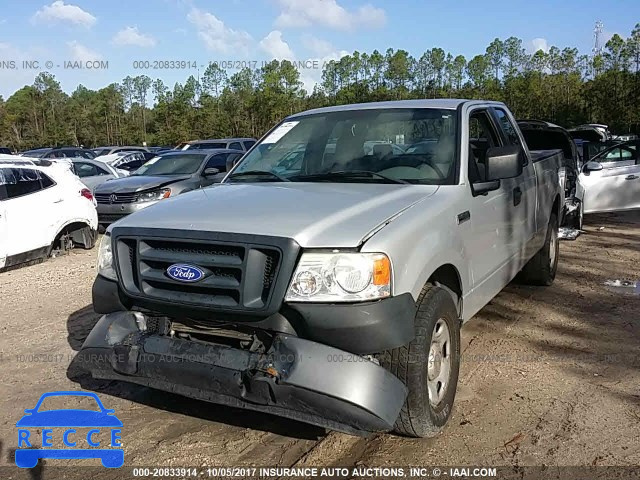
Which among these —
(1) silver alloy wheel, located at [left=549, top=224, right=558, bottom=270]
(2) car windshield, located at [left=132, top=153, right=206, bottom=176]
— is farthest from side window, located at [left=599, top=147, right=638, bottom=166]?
(2) car windshield, located at [left=132, top=153, right=206, bottom=176]

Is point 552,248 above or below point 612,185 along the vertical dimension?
below

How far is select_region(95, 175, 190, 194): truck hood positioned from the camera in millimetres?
10891

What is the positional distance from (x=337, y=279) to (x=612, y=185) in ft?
31.1

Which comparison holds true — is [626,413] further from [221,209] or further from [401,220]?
[221,209]

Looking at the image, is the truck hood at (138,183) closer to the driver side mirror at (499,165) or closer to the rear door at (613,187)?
the rear door at (613,187)

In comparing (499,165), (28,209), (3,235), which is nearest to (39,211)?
(28,209)

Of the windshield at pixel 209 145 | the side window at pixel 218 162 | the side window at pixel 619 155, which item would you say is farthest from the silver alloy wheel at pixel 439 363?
the windshield at pixel 209 145

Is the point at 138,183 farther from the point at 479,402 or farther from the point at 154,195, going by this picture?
the point at 479,402

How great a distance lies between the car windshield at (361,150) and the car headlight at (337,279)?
1.21m

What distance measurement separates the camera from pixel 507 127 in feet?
18.9

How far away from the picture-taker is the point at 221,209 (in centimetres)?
357

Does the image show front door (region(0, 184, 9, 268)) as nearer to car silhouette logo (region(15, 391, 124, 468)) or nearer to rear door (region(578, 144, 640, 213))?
car silhouette logo (region(15, 391, 124, 468))

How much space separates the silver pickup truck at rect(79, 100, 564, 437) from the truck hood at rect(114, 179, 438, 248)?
1 centimetres

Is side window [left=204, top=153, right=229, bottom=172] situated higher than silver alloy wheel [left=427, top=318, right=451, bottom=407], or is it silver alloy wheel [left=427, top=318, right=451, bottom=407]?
side window [left=204, top=153, right=229, bottom=172]
